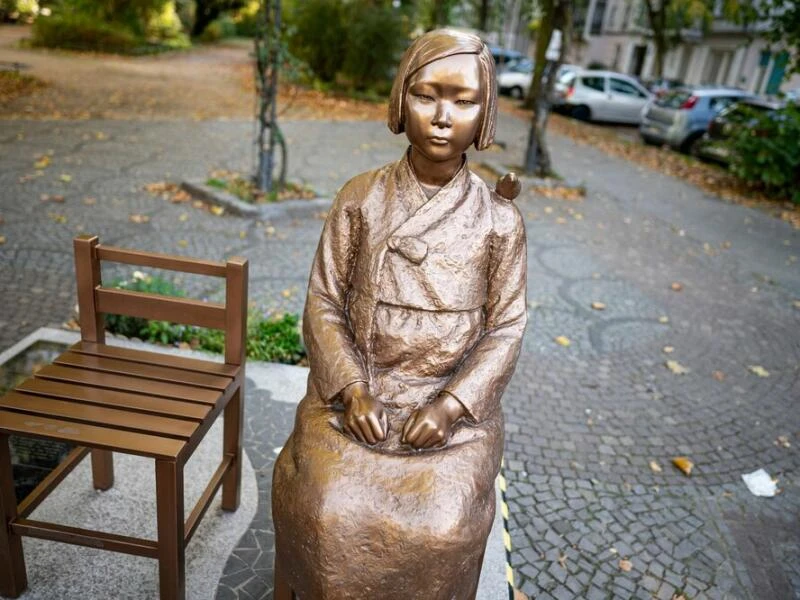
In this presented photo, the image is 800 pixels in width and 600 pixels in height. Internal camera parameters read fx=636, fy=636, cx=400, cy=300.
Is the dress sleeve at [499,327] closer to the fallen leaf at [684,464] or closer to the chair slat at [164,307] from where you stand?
the chair slat at [164,307]

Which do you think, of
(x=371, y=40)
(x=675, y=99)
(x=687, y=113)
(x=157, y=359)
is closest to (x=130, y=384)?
(x=157, y=359)

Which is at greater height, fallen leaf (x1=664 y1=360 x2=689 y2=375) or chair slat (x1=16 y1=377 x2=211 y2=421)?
chair slat (x1=16 y1=377 x2=211 y2=421)

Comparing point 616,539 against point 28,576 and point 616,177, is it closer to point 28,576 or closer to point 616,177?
point 28,576

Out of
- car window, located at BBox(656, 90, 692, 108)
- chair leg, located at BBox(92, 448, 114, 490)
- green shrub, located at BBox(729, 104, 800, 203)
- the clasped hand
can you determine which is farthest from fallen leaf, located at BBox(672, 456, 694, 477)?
car window, located at BBox(656, 90, 692, 108)

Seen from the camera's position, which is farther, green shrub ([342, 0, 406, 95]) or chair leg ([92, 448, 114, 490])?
green shrub ([342, 0, 406, 95])

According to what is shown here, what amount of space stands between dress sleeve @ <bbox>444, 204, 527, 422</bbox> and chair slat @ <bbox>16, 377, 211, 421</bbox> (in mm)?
954

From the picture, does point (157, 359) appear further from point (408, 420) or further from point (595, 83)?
point (595, 83)

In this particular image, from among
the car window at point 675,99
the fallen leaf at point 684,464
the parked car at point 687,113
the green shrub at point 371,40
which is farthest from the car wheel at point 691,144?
the fallen leaf at point 684,464

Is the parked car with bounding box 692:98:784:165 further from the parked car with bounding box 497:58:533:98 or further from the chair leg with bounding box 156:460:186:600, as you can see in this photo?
the chair leg with bounding box 156:460:186:600

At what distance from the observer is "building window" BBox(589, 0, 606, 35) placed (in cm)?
3475

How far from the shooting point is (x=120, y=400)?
7.35ft

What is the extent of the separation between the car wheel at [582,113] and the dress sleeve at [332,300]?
16717mm

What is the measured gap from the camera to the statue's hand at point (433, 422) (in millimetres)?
1755

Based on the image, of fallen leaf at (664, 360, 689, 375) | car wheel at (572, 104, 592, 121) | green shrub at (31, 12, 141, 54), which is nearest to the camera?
fallen leaf at (664, 360, 689, 375)
